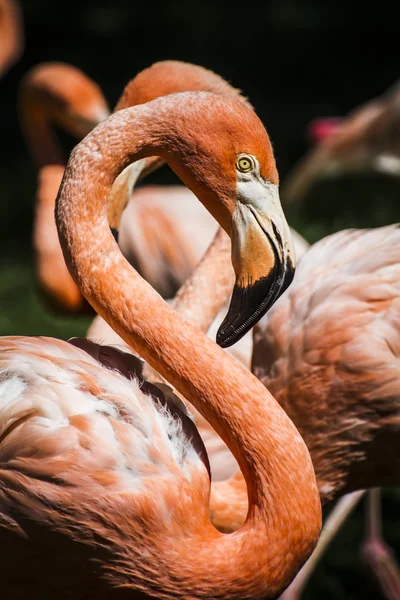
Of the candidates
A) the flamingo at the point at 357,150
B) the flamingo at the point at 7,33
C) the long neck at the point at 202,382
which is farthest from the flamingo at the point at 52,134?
the flamingo at the point at 357,150

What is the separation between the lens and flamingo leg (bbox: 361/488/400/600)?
3.19 meters

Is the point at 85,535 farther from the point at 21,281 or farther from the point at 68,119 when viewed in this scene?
the point at 21,281

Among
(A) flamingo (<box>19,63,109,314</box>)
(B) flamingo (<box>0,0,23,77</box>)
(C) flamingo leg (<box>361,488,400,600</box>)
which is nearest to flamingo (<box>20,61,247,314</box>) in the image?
(A) flamingo (<box>19,63,109,314</box>)

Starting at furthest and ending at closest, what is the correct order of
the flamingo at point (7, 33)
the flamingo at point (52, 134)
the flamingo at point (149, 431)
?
1. the flamingo at point (7, 33)
2. the flamingo at point (52, 134)
3. the flamingo at point (149, 431)

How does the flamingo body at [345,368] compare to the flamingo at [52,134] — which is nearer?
the flamingo body at [345,368]

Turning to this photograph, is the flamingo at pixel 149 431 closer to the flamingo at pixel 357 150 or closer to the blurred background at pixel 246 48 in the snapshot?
the flamingo at pixel 357 150

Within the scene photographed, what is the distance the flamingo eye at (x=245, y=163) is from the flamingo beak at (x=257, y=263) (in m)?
0.07

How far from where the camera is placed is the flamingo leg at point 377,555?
10.5 ft

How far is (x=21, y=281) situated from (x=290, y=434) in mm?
3860

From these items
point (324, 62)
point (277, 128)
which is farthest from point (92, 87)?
point (324, 62)

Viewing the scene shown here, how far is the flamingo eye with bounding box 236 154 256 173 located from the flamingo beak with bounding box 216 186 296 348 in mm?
67

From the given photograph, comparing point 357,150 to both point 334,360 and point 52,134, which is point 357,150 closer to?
point 52,134

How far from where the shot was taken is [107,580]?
190cm

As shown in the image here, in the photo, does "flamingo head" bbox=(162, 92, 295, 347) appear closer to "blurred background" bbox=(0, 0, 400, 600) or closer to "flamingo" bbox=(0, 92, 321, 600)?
"flamingo" bbox=(0, 92, 321, 600)
